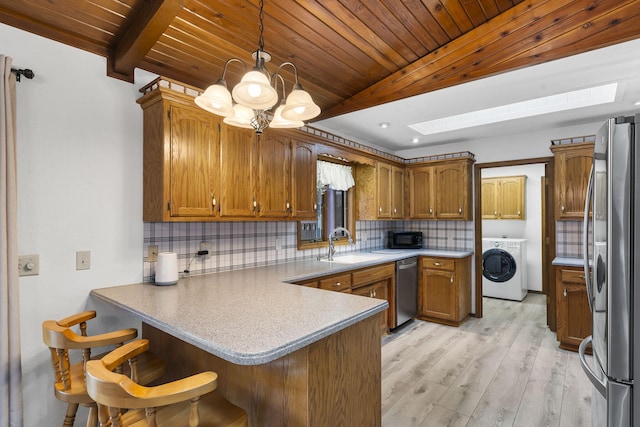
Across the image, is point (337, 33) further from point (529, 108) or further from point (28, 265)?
point (529, 108)

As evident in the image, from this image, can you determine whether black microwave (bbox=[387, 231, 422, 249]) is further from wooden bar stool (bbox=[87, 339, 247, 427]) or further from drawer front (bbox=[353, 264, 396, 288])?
wooden bar stool (bbox=[87, 339, 247, 427])

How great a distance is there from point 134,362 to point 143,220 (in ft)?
3.59

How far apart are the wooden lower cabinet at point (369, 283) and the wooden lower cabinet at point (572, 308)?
1.65 metres

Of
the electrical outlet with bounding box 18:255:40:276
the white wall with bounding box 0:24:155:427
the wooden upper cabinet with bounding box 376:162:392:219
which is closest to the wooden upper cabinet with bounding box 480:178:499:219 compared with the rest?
the wooden upper cabinet with bounding box 376:162:392:219

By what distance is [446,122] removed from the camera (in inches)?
159

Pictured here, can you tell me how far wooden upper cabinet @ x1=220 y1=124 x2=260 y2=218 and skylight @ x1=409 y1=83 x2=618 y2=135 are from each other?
220cm

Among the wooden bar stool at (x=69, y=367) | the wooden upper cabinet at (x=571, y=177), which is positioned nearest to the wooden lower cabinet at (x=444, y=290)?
the wooden upper cabinet at (x=571, y=177)

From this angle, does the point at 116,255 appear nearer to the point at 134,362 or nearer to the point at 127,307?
the point at 127,307

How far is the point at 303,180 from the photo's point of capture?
10.0 feet

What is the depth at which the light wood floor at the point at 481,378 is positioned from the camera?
2.22 meters

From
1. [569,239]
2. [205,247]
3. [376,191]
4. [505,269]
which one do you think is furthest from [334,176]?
[505,269]

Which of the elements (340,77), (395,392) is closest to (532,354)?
(395,392)

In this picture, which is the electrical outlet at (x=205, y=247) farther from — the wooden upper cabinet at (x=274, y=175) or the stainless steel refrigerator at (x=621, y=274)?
the stainless steel refrigerator at (x=621, y=274)

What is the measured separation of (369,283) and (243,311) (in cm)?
201
